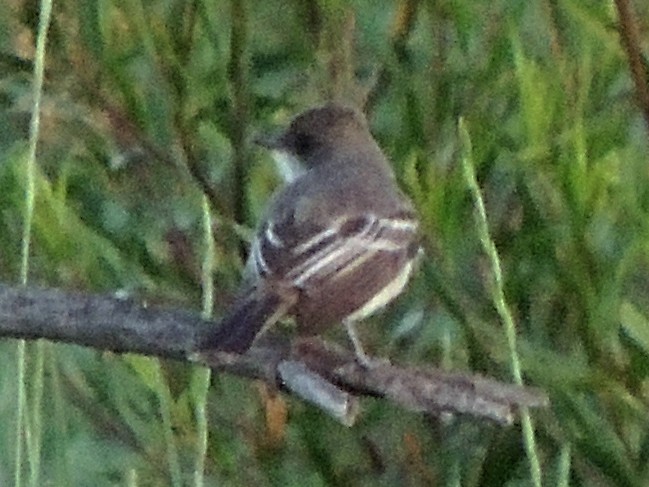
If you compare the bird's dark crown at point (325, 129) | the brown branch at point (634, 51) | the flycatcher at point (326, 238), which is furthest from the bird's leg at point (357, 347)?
the brown branch at point (634, 51)

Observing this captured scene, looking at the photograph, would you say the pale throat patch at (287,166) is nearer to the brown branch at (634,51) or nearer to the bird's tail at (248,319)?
the bird's tail at (248,319)

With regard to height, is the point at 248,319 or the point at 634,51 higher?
the point at 634,51

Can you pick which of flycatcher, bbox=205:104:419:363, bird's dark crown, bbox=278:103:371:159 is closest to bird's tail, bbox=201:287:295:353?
flycatcher, bbox=205:104:419:363

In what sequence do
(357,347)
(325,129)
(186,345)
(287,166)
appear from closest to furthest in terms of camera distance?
1. (186,345)
2. (357,347)
3. (325,129)
4. (287,166)

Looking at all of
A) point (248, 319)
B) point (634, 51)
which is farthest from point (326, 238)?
point (634, 51)

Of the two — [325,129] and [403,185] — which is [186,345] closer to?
[403,185]

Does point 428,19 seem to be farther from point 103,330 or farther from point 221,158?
point 103,330

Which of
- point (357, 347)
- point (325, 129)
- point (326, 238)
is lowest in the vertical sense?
point (357, 347)
